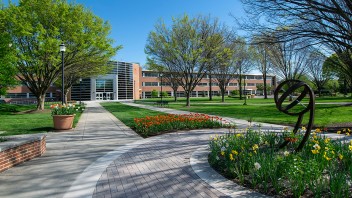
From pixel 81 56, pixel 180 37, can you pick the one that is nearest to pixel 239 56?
pixel 180 37

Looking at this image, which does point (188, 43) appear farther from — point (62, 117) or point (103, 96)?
point (103, 96)

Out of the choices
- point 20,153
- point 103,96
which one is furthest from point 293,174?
point 103,96

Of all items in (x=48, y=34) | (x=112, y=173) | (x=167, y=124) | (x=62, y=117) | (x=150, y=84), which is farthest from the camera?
(x=150, y=84)

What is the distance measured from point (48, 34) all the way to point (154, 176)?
2071 cm

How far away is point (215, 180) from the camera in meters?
5.03

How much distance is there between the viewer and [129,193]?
456 cm

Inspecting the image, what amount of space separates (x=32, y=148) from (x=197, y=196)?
5.07 meters

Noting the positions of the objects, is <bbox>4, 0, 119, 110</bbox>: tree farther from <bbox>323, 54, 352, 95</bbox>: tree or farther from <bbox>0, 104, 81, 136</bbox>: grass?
<bbox>323, 54, 352, 95</bbox>: tree

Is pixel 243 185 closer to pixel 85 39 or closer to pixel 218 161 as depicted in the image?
pixel 218 161

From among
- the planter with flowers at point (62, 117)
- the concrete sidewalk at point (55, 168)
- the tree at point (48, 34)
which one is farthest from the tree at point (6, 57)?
the concrete sidewalk at point (55, 168)

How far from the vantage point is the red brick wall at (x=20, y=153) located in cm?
608

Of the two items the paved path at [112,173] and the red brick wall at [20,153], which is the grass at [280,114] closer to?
the paved path at [112,173]

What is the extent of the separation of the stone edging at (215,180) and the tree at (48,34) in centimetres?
1798

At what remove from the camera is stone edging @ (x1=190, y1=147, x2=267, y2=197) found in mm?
4371
